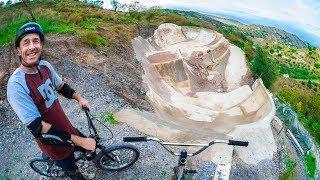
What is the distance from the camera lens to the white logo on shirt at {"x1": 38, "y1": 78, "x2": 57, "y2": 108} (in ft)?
22.0

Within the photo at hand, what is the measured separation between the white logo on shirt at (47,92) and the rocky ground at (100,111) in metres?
3.43

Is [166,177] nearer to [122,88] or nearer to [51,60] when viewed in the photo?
[122,88]

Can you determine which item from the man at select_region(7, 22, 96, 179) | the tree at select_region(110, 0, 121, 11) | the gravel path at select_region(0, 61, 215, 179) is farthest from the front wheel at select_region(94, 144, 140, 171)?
the tree at select_region(110, 0, 121, 11)

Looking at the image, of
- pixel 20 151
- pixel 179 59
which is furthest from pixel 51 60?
pixel 179 59

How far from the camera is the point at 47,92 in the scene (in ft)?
22.5

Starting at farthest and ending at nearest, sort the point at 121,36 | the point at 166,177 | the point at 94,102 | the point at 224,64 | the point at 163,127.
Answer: the point at 224,64
the point at 121,36
the point at 94,102
the point at 163,127
the point at 166,177

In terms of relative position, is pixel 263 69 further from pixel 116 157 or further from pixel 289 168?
pixel 116 157

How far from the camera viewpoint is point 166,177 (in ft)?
35.7

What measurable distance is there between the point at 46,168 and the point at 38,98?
11.5 feet

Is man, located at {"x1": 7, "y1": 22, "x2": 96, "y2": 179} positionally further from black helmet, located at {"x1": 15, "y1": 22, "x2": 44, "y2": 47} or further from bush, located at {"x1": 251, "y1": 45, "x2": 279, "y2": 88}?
bush, located at {"x1": 251, "y1": 45, "x2": 279, "y2": 88}

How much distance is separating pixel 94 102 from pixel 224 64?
23.5 meters

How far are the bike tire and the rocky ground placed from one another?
0.59m

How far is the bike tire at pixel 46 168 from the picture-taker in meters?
9.01

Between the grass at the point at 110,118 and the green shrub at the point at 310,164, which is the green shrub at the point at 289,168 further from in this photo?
the grass at the point at 110,118
